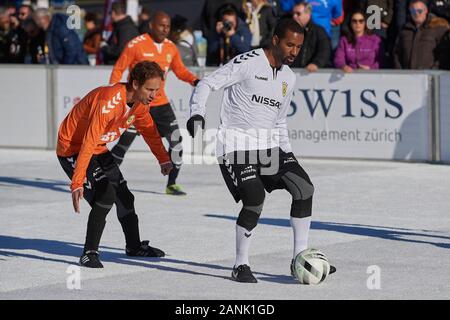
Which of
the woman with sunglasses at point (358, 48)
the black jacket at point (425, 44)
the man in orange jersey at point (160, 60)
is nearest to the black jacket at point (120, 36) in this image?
the woman with sunglasses at point (358, 48)

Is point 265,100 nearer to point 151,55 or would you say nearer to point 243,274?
point 243,274

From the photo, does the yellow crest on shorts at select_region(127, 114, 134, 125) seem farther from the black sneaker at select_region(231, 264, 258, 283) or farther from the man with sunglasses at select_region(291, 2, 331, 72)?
the man with sunglasses at select_region(291, 2, 331, 72)

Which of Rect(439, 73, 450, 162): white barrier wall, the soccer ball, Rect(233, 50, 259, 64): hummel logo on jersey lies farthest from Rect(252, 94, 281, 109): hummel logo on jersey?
Rect(439, 73, 450, 162): white barrier wall

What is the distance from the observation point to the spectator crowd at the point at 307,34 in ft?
55.9

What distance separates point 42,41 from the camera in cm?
2100

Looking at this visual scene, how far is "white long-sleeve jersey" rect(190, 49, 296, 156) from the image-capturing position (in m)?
9.41

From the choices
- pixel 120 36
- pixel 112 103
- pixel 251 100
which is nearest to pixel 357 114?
pixel 120 36

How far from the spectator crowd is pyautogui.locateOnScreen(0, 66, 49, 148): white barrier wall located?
83 centimetres

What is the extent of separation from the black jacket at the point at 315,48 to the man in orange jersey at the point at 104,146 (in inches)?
293

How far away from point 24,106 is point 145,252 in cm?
918

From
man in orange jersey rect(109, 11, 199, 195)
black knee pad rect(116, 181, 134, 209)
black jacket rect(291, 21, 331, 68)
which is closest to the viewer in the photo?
black knee pad rect(116, 181, 134, 209)

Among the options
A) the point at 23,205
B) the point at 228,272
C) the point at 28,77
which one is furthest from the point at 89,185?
the point at 28,77

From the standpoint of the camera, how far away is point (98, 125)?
957 centimetres

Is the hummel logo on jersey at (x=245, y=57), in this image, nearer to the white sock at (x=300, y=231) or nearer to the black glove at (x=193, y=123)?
the black glove at (x=193, y=123)
